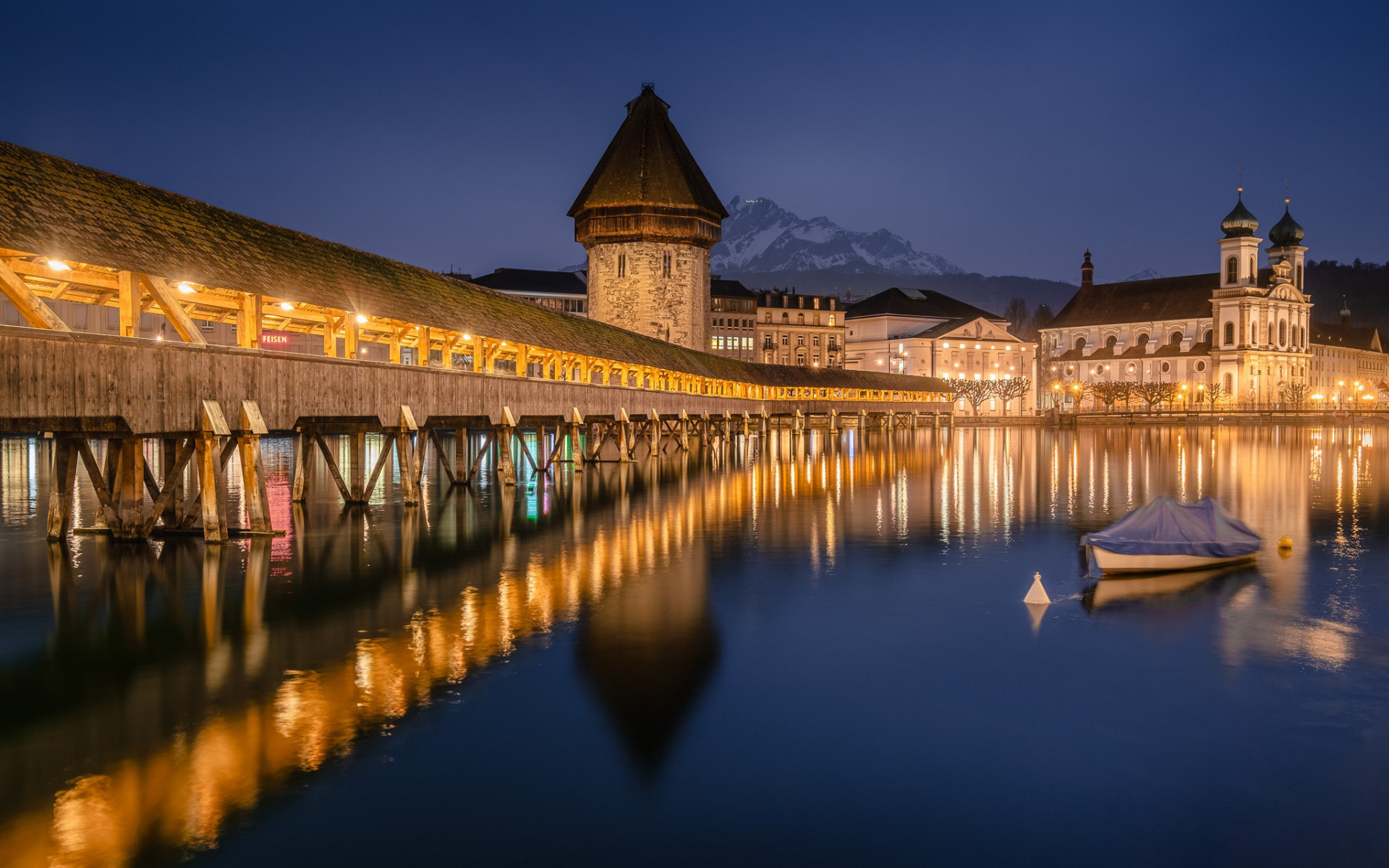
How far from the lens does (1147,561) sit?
16.3 m

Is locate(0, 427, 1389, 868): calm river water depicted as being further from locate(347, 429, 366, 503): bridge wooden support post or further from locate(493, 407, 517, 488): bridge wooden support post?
locate(493, 407, 517, 488): bridge wooden support post

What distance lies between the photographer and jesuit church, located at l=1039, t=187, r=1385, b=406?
11900cm

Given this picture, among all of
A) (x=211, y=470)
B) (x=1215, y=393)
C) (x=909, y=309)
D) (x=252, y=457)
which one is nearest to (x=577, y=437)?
(x=252, y=457)

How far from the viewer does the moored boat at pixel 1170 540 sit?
16141mm

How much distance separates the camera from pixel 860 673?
1087 cm

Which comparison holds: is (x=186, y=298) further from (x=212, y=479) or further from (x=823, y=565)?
(x=823, y=565)

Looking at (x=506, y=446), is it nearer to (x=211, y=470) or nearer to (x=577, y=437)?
(x=577, y=437)

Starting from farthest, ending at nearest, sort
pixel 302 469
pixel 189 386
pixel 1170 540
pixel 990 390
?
pixel 990 390 → pixel 302 469 → pixel 1170 540 → pixel 189 386

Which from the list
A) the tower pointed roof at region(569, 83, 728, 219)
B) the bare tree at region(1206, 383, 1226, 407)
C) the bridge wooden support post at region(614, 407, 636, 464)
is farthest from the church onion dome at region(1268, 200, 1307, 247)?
the bridge wooden support post at region(614, 407, 636, 464)

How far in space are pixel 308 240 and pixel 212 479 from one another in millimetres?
7163

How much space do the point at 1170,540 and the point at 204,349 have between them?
16.1 meters

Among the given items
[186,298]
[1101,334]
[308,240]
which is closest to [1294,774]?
[186,298]

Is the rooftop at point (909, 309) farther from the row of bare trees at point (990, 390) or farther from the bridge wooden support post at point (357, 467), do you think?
the bridge wooden support post at point (357, 467)

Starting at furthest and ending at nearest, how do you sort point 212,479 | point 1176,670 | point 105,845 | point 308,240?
point 308,240, point 212,479, point 1176,670, point 105,845
